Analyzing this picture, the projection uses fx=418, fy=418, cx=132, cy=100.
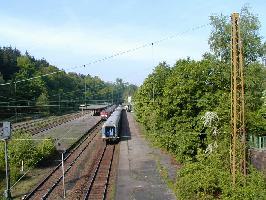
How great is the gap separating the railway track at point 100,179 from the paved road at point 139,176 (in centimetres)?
95

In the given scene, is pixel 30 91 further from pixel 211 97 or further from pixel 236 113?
Result: pixel 236 113

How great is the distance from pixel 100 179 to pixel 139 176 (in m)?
3.00

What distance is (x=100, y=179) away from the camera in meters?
31.8

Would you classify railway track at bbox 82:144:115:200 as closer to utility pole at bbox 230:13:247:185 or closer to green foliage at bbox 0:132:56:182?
green foliage at bbox 0:132:56:182

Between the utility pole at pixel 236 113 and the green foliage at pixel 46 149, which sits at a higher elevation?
the utility pole at pixel 236 113

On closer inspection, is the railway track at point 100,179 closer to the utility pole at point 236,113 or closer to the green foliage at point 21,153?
the green foliage at point 21,153

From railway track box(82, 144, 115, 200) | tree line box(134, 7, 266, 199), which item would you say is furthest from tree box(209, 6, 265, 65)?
railway track box(82, 144, 115, 200)

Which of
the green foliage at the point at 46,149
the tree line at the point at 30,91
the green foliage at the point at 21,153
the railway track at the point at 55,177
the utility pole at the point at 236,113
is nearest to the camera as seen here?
the utility pole at the point at 236,113

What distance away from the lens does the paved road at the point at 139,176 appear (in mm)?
26906

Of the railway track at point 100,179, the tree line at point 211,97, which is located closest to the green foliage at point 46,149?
the railway track at point 100,179

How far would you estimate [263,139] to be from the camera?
28547 millimetres

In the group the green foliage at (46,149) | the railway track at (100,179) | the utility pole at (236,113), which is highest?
the utility pole at (236,113)

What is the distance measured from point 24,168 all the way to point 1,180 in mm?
3604

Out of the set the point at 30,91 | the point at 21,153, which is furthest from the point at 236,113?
the point at 30,91
